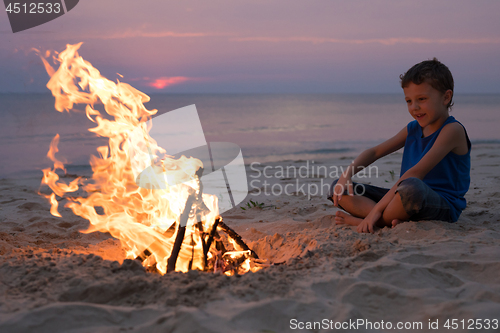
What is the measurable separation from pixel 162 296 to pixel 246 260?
94 centimetres

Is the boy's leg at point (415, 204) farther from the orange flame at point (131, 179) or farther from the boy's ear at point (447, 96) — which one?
the orange flame at point (131, 179)

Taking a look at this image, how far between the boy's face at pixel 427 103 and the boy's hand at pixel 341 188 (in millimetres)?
917

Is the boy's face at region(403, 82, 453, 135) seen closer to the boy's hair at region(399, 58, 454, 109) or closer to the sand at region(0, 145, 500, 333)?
the boy's hair at region(399, 58, 454, 109)

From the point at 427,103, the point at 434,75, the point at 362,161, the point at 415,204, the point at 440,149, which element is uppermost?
the point at 434,75

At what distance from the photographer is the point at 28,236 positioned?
12.0 feet

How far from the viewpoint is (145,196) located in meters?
3.13

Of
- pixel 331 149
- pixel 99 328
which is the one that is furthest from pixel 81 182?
pixel 331 149

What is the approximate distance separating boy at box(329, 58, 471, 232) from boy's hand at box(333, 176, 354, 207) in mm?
11

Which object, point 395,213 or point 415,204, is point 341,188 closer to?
point 395,213

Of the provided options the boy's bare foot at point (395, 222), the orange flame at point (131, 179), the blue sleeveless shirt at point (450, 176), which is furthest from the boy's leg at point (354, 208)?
the orange flame at point (131, 179)

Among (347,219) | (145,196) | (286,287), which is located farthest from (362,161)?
(145,196)

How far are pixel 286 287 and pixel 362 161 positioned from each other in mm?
2165

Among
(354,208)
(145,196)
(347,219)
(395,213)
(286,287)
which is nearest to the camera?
(286,287)

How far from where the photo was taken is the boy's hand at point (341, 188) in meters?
3.72
